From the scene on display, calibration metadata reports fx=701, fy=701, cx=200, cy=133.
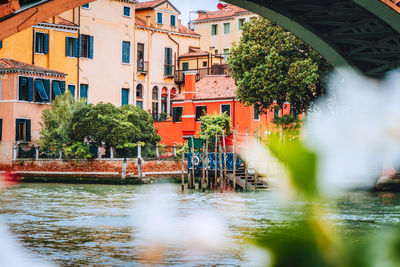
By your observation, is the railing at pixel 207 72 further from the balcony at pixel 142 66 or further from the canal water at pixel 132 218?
the canal water at pixel 132 218

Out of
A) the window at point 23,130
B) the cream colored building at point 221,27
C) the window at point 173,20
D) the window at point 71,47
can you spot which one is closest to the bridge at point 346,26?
the window at point 23,130

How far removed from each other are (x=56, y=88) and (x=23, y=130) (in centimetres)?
247

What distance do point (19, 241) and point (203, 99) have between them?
66.7 ft

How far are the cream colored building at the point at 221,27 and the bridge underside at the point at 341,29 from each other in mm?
27054

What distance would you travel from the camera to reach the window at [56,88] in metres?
30.3

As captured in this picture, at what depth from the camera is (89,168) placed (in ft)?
92.8

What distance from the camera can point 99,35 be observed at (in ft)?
111

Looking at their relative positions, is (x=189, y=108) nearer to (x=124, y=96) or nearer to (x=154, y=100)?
(x=124, y=96)

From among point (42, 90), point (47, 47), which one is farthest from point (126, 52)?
point (42, 90)

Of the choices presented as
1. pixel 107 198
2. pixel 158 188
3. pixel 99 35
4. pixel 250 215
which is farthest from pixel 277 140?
pixel 99 35

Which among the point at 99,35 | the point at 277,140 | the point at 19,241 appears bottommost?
the point at 19,241

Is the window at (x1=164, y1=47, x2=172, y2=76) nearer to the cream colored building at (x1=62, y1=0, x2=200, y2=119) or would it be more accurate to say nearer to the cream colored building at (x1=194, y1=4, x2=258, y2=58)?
the cream colored building at (x1=62, y1=0, x2=200, y2=119)

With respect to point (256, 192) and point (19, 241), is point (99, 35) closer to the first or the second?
point (256, 192)

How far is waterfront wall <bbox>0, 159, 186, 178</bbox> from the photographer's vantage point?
28.1 meters
